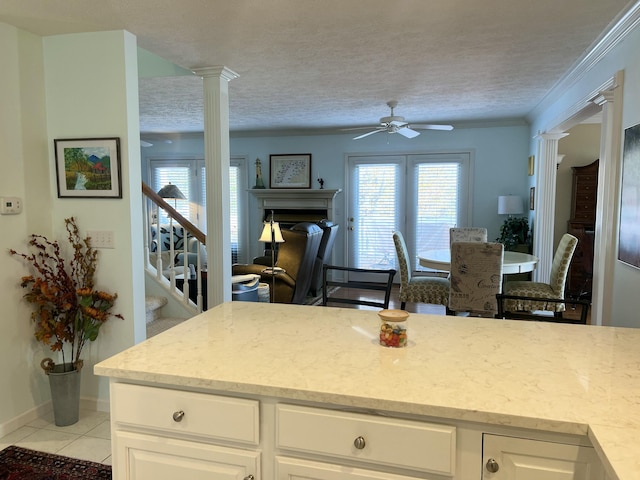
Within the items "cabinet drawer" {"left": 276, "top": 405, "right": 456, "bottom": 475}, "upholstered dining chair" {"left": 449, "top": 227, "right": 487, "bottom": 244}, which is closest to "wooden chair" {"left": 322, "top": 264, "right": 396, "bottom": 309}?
"cabinet drawer" {"left": 276, "top": 405, "right": 456, "bottom": 475}

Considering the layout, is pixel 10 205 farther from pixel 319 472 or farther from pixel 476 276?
pixel 476 276

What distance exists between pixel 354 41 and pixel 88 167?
1892 millimetres

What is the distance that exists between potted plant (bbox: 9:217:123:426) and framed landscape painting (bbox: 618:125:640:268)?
316 cm

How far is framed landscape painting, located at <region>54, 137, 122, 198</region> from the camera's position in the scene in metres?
2.84

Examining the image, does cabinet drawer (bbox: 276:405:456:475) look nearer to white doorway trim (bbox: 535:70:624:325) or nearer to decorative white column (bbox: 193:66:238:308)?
decorative white column (bbox: 193:66:238:308)

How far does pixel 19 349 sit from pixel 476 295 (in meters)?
3.42

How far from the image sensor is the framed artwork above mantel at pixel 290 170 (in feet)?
24.6

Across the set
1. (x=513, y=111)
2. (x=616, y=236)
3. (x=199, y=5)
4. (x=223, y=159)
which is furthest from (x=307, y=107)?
(x=616, y=236)

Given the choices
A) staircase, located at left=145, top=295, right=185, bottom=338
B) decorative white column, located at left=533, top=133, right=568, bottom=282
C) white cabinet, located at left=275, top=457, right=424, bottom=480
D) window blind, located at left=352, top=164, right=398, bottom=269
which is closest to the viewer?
white cabinet, located at left=275, top=457, right=424, bottom=480

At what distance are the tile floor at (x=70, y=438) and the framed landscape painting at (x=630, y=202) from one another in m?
3.18

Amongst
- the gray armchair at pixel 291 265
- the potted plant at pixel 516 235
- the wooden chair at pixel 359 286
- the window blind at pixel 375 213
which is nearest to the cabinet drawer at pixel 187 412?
the wooden chair at pixel 359 286

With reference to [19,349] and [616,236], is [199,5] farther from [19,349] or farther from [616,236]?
[616,236]

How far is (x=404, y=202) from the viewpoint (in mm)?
7082

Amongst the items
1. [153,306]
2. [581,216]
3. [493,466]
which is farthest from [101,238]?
[581,216]
